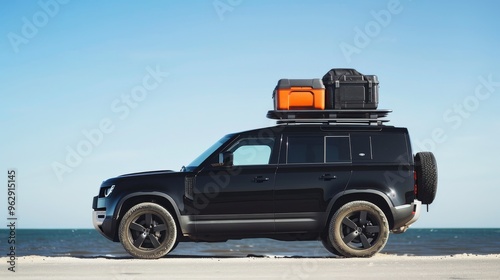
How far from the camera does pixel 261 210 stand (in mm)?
11844

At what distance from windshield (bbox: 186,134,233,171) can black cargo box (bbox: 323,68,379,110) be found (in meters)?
1.80

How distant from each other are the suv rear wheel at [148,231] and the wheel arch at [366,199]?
8.15 feet

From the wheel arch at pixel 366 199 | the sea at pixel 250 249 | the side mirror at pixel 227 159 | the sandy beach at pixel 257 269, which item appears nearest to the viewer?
the sandy beach at pixel 257 269

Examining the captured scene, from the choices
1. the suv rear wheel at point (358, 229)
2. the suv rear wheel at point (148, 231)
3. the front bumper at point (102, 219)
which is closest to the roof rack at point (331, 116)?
the suv rear wheel at point (358, 229)

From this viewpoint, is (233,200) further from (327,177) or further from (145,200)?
(327,177)

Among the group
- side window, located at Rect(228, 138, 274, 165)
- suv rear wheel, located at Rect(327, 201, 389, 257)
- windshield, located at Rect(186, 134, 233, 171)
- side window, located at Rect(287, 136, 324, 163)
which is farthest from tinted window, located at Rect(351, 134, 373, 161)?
windshield, located at Rect(186, 134, 233, 171)

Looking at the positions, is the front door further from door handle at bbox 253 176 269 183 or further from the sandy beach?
the sandy beach

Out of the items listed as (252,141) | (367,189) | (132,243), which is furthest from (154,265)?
(367,189)

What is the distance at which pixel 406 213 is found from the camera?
39.9 ft

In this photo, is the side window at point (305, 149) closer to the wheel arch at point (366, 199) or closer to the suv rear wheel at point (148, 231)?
the wheel arch at point (366, 199)

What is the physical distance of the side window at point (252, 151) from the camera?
12.0 m

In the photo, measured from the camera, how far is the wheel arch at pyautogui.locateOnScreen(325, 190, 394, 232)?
39.5 ft

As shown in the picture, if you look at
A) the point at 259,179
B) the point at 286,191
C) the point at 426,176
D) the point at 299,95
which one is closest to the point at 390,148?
the point at 426,176

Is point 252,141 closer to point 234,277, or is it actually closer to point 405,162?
point 405,162
